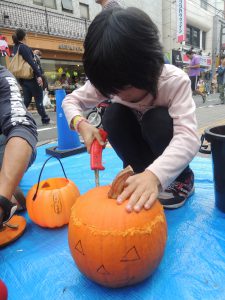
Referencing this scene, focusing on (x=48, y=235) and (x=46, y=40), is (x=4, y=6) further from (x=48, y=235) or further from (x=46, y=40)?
(x=48, y=235)

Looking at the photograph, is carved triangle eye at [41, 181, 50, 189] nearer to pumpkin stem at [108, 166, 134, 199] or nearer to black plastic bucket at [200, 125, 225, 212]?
pumpkin stem at [108, 166, 134, 199]

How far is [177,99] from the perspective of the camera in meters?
0.99

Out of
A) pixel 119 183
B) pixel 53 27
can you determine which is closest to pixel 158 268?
pixel 119 183

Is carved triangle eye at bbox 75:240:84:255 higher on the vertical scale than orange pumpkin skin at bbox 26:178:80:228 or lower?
higher

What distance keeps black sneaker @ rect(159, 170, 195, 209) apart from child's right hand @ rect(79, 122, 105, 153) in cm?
42

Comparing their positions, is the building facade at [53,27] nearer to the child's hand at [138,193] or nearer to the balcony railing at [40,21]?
the balcony railing at [40,21]

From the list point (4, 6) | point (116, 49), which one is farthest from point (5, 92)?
point (4, 6)

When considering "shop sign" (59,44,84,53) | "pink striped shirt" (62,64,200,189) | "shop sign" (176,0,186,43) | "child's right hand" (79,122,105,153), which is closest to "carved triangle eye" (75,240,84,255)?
"pink striped shirt" (62,64,200,189)

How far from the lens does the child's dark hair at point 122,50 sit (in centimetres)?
79

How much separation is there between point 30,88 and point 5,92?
3026 millimetres

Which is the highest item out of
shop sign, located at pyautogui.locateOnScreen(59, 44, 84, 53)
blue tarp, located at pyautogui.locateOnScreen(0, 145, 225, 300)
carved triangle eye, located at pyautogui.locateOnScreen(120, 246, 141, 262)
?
shop sign, located at pyautogui.locateOnScreen(59, 44, 84, 53)

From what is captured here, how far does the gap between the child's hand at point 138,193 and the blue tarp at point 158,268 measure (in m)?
0.26

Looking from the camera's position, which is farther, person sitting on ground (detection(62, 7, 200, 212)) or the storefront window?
the storefront window

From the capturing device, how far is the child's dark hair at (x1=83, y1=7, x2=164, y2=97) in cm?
79
